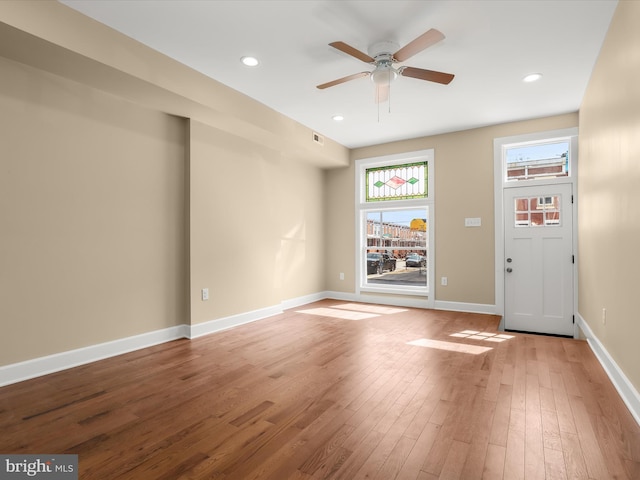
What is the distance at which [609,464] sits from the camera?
167cm

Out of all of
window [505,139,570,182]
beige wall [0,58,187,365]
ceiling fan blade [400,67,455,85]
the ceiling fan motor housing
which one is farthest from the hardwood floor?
the ceiling fan motor housing

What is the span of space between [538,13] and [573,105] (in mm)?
2322

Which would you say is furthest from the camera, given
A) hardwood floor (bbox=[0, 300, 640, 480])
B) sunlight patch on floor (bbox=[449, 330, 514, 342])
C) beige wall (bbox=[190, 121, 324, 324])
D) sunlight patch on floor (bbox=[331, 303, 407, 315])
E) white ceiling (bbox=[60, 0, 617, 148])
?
sunlight patch on floor (bbox=[331, 303, 407, 315])

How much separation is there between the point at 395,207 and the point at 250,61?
3.58 m

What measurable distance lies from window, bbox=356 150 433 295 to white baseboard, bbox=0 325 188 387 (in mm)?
3630

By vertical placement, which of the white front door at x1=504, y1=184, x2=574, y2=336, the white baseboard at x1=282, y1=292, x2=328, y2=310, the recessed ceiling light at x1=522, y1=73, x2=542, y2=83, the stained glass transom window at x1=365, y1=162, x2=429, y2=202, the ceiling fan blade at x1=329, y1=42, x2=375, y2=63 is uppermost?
the recessed ceiling light at x1=522, y1=73, x2=542, y2=83

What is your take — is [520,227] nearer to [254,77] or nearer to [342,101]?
[342,101]

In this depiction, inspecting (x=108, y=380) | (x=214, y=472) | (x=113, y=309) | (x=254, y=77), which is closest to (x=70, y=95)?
(x=254, y=77)

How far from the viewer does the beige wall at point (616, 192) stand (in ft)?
7.11

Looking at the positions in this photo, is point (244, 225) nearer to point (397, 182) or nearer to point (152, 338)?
point (152, 338)

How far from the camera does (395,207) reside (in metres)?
5.98

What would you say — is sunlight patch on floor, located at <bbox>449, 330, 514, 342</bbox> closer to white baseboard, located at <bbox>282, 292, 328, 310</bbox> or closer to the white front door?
the white front door

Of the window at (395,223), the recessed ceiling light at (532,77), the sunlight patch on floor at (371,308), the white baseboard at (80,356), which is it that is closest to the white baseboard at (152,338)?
the white baseboard at (80,356)

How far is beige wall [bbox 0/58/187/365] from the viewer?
2.69m
